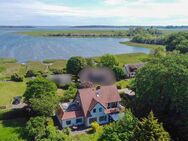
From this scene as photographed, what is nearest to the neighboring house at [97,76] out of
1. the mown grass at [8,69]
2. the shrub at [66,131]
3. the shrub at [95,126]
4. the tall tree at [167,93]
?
the tall tree at [167,93]

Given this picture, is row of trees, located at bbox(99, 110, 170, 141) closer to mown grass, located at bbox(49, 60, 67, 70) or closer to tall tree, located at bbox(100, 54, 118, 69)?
tall tree, located at bbox(100, 54, 118, 69)

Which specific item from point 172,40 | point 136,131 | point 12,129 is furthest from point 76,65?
point 172,40

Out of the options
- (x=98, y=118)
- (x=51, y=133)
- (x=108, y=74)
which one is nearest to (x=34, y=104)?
(x=51, y=133)

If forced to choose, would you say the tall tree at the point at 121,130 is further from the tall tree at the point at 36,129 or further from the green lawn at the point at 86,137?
the tall tree at the point at 36,129

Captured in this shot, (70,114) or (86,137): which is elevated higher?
(70,114)

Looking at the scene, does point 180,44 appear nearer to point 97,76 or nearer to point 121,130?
point 97,76

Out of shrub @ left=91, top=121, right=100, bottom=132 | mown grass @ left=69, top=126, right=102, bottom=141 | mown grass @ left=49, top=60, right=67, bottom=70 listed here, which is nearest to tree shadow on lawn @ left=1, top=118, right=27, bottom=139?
mown grass @ left=69, top=126, right=102, bottom=141
